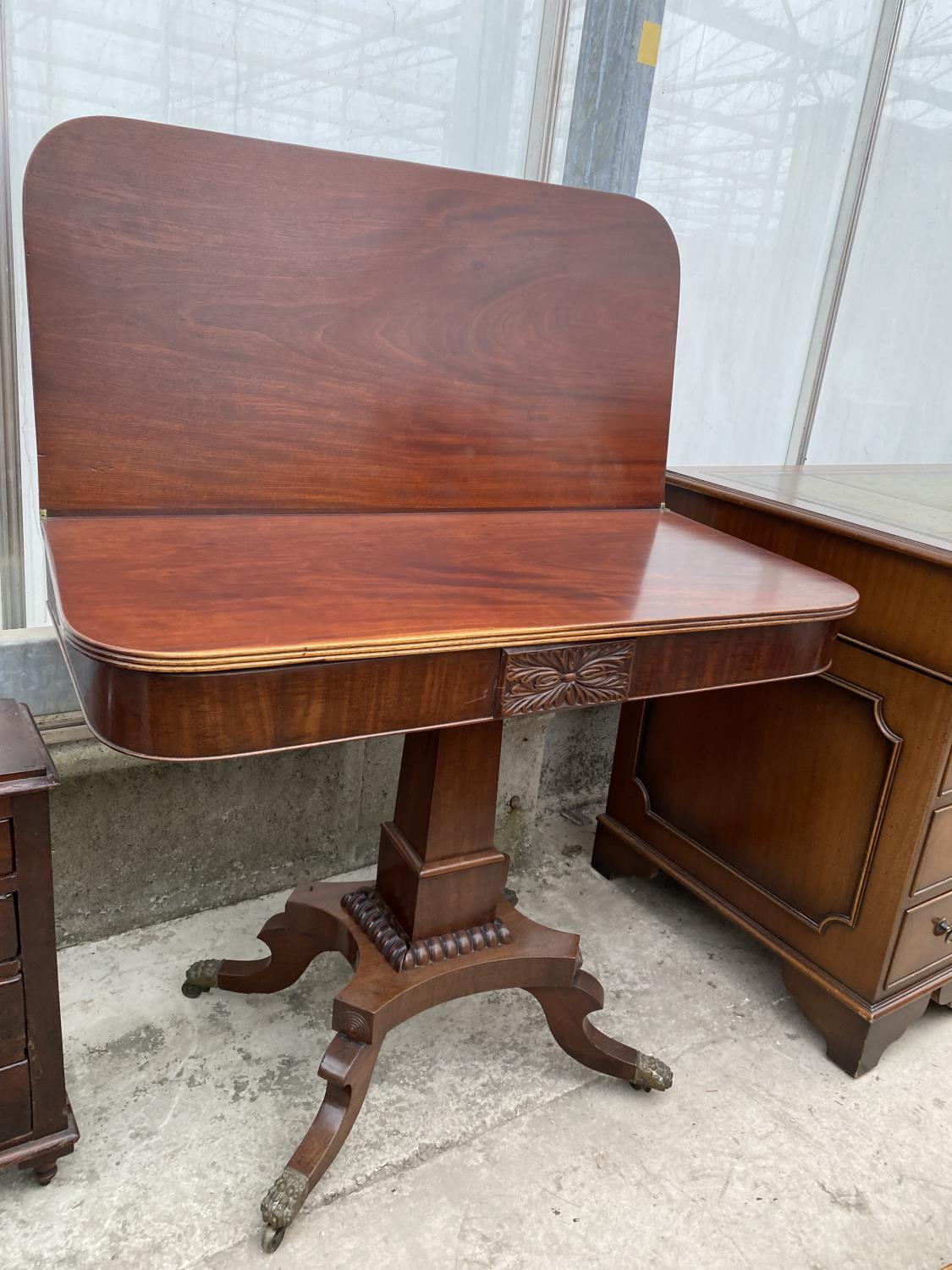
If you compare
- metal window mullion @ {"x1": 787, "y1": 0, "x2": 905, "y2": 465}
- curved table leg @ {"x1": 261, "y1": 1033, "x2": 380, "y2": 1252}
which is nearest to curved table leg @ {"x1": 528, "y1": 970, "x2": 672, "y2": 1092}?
curved table leg @ {"x1": 261, "y1": 1033, "x2": 380, "y2": 1252}

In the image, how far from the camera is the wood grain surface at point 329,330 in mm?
1283

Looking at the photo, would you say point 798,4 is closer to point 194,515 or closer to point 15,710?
point 194,515

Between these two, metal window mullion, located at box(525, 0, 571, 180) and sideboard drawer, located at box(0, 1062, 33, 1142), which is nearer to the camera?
sideboard drawer, located at box(0, 1062, 33, 1142)

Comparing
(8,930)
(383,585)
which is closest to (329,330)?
(383,585)

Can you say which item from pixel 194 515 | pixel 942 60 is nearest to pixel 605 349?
pixel 194 515

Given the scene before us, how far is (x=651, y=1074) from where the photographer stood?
1.68 m

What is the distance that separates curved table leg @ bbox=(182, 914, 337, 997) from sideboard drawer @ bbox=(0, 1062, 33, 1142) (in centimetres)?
43

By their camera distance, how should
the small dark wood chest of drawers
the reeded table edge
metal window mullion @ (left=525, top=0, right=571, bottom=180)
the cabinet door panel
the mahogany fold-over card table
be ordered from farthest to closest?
metal window mullion @ (left=525, top=0, right=571, bottom=180) < the cabinet door panel < the small dark wood chest of drawers < the mahogany fold-over card table < the reeded table edge

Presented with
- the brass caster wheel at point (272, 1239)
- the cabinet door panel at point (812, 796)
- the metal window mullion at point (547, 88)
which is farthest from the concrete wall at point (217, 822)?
the metal window mullion at point (547, 88)

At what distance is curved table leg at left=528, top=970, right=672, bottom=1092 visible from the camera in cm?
167

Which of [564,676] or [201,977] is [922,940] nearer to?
[564,676]

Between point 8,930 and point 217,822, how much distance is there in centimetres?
73

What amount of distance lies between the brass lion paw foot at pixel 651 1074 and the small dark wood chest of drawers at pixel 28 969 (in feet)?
2.97

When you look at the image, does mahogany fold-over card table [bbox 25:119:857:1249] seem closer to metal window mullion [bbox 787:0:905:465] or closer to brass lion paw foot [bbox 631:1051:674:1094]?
brass lion paw foot [bbox 631:1051:674:1094]
